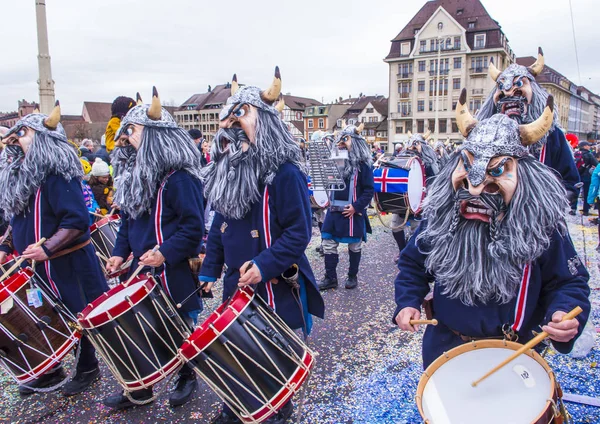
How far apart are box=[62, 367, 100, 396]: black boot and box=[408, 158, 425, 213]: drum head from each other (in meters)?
4.00

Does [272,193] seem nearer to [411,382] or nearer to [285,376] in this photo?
[285,376]

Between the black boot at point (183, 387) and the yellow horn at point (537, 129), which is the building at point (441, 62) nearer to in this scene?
the black boot at point (183, 387)

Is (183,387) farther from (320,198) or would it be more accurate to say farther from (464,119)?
(320,198)

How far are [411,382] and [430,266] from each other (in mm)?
1529

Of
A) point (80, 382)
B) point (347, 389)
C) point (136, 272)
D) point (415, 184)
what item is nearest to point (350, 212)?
point (415, 184)

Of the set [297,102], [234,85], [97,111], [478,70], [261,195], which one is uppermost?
[97,111]

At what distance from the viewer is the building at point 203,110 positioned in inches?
2906

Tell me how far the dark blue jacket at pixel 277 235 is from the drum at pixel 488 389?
3.35ft

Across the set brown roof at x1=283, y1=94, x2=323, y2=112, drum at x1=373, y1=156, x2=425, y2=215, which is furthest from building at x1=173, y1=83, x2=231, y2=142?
drum at x1=373, y1=156, x2=425, y2=215

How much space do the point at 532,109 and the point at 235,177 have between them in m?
2.29

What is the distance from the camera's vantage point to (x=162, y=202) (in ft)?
9.40

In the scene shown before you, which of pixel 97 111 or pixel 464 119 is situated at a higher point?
pixel 97 111

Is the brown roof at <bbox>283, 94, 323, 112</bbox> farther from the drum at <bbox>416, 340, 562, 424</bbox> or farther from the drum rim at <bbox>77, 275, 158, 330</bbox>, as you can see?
the drum at <bbox>416, 340, 562, 424</bbox>

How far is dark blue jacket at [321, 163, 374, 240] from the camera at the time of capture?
5078 mm
